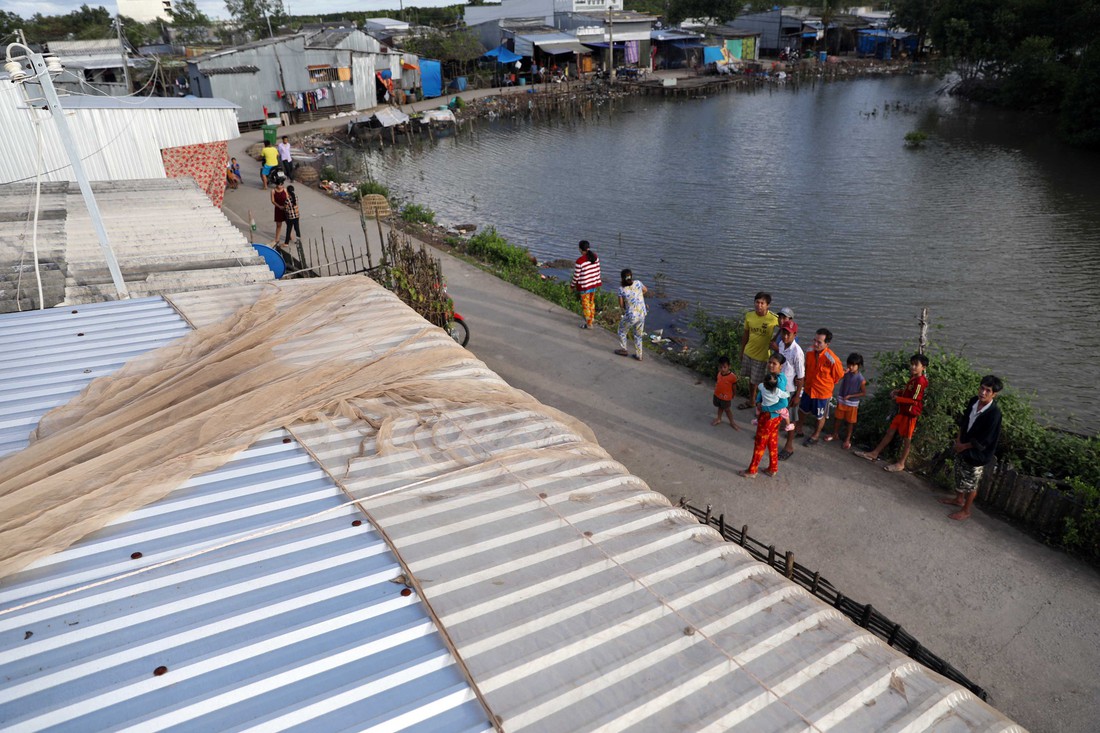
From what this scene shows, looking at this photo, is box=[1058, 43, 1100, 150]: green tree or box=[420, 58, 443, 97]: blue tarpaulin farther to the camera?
box=[420, 58, 443, 97]: blue tarpaulin

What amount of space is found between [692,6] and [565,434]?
232 feet

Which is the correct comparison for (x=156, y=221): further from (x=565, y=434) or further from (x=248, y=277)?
(x=565, y=434)

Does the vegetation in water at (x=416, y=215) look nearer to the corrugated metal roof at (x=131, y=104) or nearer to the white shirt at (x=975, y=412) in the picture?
the corrugated metal roof at (x=131, y=104)

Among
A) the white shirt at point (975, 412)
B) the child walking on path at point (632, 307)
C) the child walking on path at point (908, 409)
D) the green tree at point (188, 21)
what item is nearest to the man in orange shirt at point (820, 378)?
the child walking on path at point (908, 409)

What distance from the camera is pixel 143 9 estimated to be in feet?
227

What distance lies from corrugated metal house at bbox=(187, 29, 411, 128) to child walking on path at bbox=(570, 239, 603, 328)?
85.9 feet

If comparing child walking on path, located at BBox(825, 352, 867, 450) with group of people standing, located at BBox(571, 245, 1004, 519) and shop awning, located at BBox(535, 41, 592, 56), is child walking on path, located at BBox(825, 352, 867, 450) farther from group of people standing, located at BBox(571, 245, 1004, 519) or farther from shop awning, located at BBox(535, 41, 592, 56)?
shop awning, located at BBox(535, 41, 592, 56)

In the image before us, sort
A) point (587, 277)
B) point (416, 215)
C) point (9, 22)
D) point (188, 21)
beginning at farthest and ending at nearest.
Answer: point (188, 21) < point (9, 22) < point (416, 215) < point (587, 277)

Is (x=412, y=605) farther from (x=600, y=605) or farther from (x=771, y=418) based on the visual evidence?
(x=771, y=418)

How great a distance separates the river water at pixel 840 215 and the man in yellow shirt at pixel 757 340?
171 inches

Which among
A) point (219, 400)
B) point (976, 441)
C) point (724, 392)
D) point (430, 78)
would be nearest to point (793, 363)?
point (724, 392)

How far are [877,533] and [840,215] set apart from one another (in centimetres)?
1574

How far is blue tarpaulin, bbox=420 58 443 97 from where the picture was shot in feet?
138

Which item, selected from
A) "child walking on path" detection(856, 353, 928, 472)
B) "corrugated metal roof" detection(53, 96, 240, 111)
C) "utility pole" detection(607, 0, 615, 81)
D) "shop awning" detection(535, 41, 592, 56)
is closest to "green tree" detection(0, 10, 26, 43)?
"shop awning" detection(535, 41, 592, 56)
